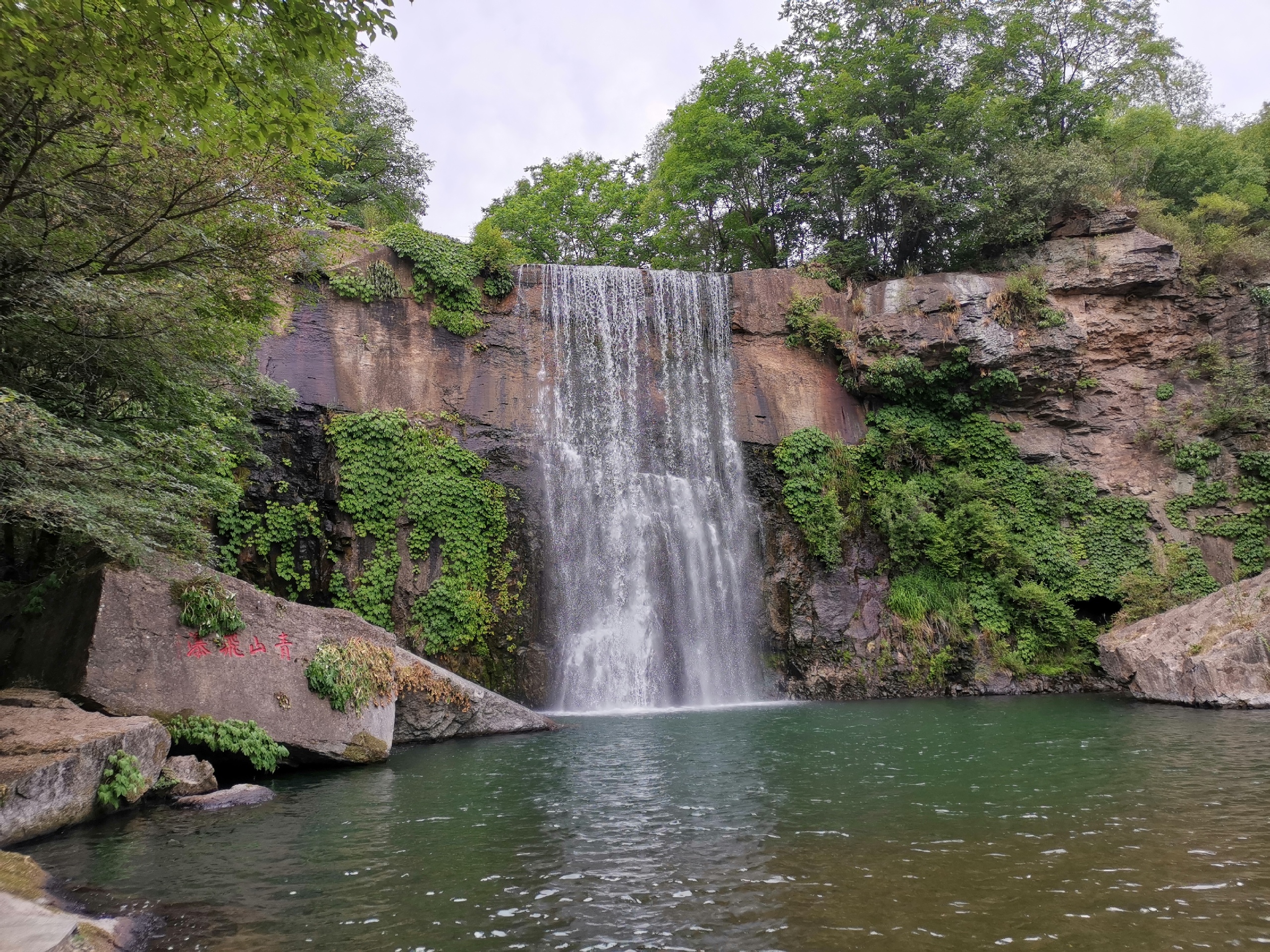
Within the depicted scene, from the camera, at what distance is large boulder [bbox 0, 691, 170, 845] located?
17.4ft

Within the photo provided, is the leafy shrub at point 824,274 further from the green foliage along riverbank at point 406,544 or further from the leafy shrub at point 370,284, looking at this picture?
the leafy shrub at point 370,284

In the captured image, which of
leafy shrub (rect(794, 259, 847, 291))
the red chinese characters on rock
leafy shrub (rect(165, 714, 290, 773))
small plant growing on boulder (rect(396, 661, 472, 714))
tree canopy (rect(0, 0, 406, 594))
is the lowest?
leafy shrub (rect(165, 714, 290, 773))

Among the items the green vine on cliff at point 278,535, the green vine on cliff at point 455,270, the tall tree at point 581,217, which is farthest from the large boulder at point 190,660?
the tall tree at point 581,217

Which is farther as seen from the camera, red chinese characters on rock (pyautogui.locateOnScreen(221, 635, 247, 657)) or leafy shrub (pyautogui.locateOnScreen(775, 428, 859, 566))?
leafy shrub (pyautogui.locateOnScreen(775, 428, 859, 566))

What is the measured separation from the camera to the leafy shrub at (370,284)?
16641mm

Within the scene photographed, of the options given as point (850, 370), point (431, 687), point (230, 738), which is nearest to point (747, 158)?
point (850, 370)

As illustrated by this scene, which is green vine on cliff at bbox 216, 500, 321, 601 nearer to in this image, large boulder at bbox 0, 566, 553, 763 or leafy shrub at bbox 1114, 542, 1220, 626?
large boulder at bbox 0, 566, 553, 763

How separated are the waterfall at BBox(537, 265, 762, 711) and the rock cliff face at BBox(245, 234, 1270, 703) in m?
0.45

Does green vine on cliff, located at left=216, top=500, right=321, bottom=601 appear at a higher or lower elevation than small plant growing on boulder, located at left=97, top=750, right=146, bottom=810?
higher

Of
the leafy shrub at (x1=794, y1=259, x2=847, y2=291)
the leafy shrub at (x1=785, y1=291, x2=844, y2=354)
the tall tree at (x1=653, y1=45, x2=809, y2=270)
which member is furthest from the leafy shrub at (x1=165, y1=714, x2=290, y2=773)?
the tall tree at (x1=653, y1=45, x2=809, y2=270)

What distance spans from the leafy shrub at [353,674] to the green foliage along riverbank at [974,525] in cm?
1039

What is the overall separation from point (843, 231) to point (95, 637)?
66.9ft

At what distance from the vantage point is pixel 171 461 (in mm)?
8594

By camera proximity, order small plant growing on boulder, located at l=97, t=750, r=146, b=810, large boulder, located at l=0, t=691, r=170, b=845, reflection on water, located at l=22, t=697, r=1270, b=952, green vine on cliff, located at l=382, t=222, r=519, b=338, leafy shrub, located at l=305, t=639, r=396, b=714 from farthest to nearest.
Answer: green vine on cliff, located at l=382, t=222, r=519, b=338
leafy shrub, located at l=305, t=639, r=396, b=714
small plant growing on boulder, located at l=97, t=750, r=146, b=810
large boulder, located at l=0, t=691, r=170, b=845
reflection on water, located at l=22, t=697, r=1270, b=952
